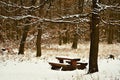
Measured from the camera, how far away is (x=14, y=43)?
31641 mm

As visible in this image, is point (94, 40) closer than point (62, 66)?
Yes

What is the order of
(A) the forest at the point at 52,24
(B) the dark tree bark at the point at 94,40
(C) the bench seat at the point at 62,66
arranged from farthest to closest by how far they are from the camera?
(C) the bench seat at the point at 62,66 → (B) the dark tree bark at the point at 94,40 → (A) the forest at the point at 52,24

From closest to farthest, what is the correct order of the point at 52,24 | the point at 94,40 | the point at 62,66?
the point at 94,40
the point at 62,66
the point at 52,24

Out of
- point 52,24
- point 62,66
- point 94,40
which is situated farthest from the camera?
point 52,24

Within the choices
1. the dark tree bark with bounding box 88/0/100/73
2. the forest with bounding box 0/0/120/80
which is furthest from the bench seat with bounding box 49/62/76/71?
the dark tree bark with bounding box 88/0/100/73

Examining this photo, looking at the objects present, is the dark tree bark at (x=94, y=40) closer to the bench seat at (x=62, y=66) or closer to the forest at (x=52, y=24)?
the forest at (x=52, y=24)

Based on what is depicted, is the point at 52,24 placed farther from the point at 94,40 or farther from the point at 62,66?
the point at 94,40

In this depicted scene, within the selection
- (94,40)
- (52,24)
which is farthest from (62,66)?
(52,24)

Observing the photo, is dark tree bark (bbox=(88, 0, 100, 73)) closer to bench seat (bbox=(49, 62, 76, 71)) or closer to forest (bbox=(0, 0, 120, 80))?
forest (bbox=(0, 0, 120, 80))

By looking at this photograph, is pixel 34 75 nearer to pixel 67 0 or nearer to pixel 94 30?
pixel 94 30

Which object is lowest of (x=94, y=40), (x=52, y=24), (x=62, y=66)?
(x=62, y=66)

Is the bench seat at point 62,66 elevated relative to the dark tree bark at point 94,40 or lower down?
lower down

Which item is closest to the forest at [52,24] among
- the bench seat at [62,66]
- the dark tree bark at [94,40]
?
the dark tree bark at [94,40]

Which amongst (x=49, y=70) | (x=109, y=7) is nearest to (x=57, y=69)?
(x=49, y=70)
